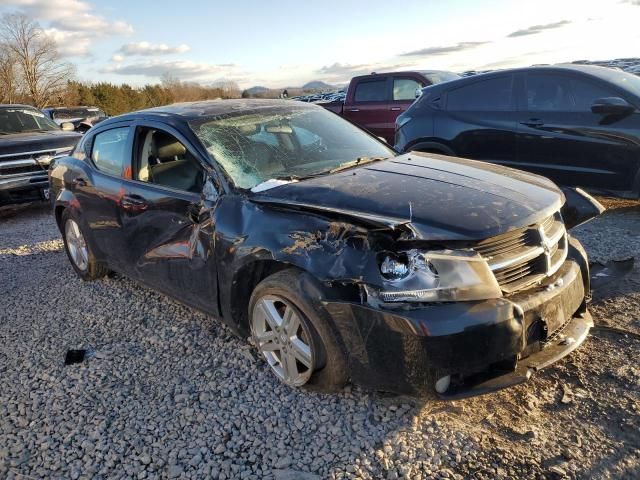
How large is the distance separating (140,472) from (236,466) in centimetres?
46

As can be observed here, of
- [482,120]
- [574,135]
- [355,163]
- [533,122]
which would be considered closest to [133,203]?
[355,163]

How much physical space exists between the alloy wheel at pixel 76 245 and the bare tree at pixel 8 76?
3274 centimetres

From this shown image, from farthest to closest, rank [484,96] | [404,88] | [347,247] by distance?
[404,88], [484,96], [347,247]

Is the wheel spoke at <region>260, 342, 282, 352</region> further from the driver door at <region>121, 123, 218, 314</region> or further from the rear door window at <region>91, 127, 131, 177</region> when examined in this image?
the rear door window at <region>91, 127, 131, 177</region>

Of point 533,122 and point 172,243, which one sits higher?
point 172,243

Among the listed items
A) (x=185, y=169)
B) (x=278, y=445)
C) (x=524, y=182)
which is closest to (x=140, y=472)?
(x=278, y=445)

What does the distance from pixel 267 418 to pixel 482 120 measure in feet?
16.1

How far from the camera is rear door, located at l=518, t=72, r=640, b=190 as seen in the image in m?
5.48

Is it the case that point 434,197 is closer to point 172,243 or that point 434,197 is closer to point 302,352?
point 302,352

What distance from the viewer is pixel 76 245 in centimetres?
518

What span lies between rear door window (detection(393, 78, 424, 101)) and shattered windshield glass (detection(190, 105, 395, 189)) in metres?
6.45

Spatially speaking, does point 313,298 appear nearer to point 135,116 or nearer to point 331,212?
point 331,212

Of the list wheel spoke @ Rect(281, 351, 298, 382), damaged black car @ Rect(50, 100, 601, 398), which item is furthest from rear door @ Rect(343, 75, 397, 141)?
wheel spoke @ Rect(281, 351, 298, 382)

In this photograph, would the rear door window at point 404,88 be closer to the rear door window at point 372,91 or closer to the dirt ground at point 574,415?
the rear door window at point 372,91
